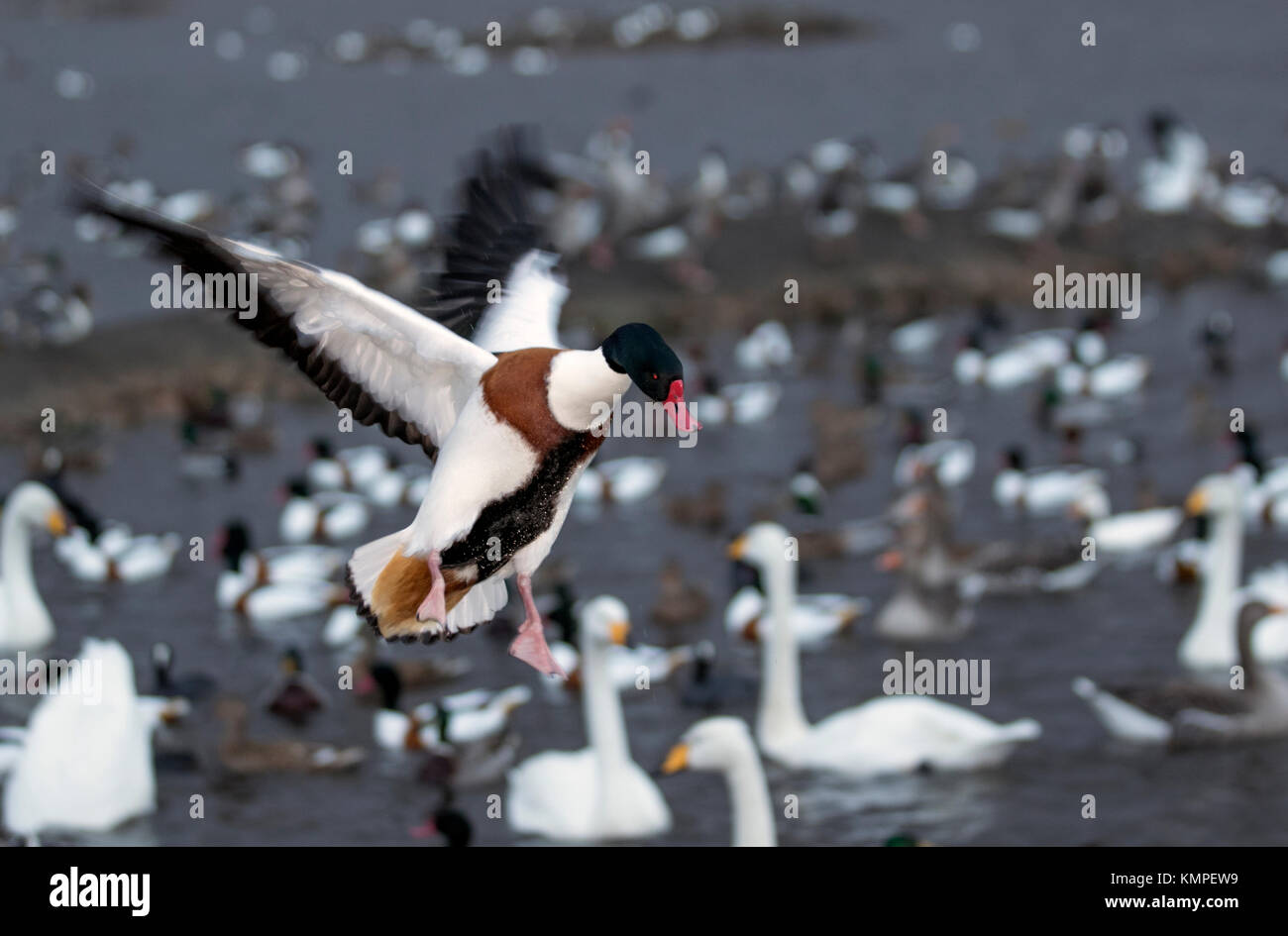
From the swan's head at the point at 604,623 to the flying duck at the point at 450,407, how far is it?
19.6ft

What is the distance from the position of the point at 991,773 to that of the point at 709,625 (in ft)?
13.9

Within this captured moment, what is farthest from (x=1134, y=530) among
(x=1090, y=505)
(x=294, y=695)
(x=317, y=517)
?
(x=294, y=695)

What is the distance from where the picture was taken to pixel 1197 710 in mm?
14984

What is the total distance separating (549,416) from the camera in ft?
21.6

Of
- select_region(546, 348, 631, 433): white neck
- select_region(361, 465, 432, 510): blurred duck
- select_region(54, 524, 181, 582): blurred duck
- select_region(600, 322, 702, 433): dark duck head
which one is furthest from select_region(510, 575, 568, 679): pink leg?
select_region(361, 465, 432, 510): blurred duck

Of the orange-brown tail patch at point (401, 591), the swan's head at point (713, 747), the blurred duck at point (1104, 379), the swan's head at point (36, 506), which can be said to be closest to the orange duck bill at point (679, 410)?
the orange-brown tail patch at point (401, 591)

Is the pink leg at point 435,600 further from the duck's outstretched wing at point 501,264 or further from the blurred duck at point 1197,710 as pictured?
the blurred duck at point 1197,710

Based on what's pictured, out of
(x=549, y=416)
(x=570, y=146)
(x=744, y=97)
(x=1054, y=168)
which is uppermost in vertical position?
(x=744, y=97)

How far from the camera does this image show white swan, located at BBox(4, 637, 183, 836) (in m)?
13.3

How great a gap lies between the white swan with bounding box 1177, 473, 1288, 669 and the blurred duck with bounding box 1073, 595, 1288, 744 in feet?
3.36

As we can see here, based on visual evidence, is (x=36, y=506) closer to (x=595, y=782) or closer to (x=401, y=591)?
(x=595, y=782)

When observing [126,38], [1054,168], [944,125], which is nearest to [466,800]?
[1054,168]
